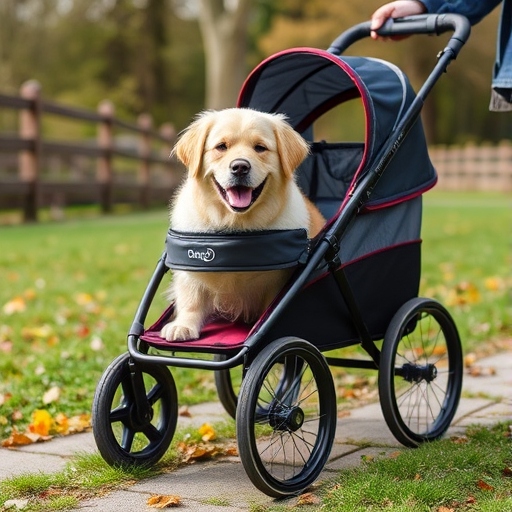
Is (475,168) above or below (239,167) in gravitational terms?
above

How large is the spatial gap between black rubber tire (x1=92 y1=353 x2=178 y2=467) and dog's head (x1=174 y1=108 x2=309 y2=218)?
2.43ft

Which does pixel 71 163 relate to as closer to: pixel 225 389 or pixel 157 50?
pixel 225 389

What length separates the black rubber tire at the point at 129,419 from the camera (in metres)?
3.46

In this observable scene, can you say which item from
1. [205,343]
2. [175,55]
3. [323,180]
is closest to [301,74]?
[323,180]

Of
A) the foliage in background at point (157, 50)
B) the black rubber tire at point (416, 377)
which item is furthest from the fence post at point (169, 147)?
the black rubber tire at point (416, 377)

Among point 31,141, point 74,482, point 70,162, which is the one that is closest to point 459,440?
point 74,482

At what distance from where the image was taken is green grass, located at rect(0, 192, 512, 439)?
496 centimetres

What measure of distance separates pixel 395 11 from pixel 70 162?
16906 millimetres

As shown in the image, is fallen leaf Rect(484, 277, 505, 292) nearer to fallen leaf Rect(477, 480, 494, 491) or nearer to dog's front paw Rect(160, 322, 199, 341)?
fallen leaf Rect(477, 480, 494, 491)

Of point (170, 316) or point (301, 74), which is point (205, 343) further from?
point (301, 74)

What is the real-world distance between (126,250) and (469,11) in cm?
652

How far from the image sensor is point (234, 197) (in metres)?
3.36

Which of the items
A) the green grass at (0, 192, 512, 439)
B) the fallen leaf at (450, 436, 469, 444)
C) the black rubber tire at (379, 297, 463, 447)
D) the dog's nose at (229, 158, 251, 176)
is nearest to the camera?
the dog's nose at (229, 158, 251, 176)

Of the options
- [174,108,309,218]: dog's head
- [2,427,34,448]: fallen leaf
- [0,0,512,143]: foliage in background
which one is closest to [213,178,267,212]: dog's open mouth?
[174,108,309,218]: dog's head
